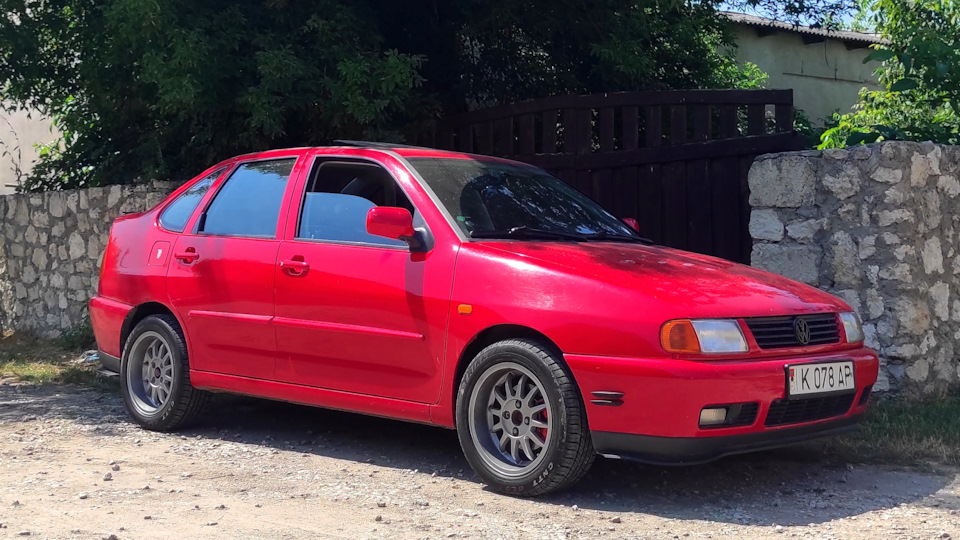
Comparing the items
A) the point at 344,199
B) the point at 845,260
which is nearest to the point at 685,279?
the point at 344,199

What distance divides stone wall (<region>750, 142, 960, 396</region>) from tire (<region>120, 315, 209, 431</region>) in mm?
3663

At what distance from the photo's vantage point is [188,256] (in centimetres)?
670

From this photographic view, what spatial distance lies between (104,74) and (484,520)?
22.8 feet

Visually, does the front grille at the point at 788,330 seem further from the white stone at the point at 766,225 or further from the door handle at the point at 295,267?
the door handle at the point at 295,267

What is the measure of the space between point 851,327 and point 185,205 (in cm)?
397

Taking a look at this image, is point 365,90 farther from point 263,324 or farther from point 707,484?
point 707,484


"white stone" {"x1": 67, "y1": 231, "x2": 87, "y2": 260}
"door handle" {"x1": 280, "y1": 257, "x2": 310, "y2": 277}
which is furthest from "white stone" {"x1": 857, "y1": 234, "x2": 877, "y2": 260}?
"white stone" {"x1": 67, "y1": 231, "x2": 87, "y2": 260}

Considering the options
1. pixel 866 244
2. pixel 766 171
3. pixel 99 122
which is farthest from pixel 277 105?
pixel 866 244

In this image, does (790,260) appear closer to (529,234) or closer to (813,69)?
(529,234)

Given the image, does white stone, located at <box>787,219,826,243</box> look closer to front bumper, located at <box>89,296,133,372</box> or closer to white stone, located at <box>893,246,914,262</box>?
white stone, located at <box>893,246,914,262</box>

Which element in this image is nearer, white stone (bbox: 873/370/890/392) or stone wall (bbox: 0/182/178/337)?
white stone (bbox: 873/370/890/392)

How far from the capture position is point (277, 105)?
8844 mm

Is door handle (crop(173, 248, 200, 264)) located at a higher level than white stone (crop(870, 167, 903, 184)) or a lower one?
lower

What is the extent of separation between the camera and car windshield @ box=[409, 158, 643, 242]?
Result: 5750 millimetres
